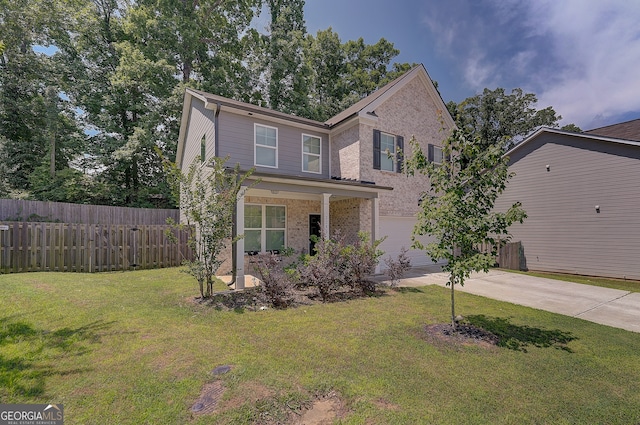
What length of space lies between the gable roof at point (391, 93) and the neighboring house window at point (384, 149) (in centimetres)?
140

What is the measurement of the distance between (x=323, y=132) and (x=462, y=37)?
28.4 ft

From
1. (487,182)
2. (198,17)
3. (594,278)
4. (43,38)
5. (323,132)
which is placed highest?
(198,17)

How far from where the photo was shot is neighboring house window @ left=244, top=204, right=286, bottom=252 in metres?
11.2

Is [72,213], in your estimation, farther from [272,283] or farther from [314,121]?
[272,283]

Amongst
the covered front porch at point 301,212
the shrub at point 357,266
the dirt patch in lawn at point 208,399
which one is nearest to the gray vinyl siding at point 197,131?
the covered front porch at point 301,212

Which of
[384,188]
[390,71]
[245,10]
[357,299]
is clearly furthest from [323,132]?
[390,71]

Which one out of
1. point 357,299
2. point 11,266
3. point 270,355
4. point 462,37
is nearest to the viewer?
point 270,355

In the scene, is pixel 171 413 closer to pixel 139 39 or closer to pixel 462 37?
pixel 462 37

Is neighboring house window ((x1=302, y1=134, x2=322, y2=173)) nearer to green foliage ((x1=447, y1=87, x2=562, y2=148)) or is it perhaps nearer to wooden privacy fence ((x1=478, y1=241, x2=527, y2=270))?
wooden privacy fence ((x1=478, y1=241, x2=527, y2=270))

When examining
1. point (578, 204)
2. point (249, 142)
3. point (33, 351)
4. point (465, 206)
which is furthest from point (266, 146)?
point (578, 204)

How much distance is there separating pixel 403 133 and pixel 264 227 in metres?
7.97

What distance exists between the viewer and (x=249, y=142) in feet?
35.9

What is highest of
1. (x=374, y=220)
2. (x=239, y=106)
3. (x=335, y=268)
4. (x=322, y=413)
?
(x=239, y=106)

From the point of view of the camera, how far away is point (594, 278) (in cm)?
1116
